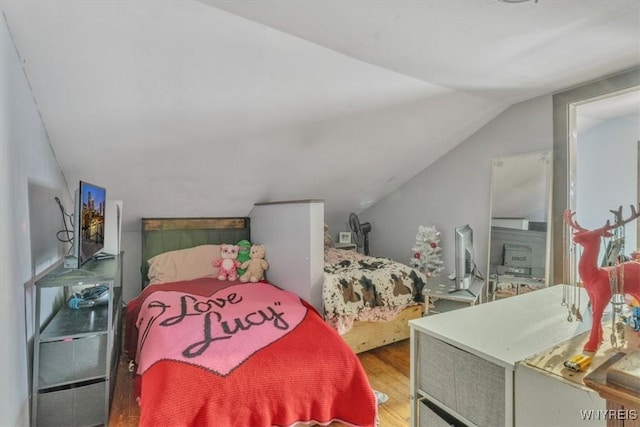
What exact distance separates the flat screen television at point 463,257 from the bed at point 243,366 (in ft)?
3.74

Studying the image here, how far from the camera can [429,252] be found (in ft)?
10.9

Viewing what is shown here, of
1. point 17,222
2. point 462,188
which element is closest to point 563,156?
point 462,188

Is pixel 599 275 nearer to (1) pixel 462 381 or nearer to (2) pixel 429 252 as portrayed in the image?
(1) pixel 462 381

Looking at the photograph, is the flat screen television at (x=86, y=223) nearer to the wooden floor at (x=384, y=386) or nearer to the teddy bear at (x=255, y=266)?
the wooden floor at (x=384, y=386)

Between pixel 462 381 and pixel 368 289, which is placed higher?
pixel 462 381

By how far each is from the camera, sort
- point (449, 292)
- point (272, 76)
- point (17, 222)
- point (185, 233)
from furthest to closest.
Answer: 1. point (185, 233)
2. point (449, 292)
3. point (272, 76)
4. point (17, 222)

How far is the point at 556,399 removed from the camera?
2.45ft

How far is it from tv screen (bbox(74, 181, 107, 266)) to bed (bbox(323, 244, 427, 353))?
1.58 metres

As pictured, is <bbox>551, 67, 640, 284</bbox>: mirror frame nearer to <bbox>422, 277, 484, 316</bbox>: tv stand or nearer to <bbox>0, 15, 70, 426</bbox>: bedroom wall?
<bbox>422, 277, 484, 316</bbox>: tv stand

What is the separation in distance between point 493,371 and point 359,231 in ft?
10.8

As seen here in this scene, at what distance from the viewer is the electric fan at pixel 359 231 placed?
4148mm

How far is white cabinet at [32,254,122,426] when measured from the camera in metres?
1.59

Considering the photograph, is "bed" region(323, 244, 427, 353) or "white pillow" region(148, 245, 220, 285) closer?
"bed" region(323, 244, 427, 353)

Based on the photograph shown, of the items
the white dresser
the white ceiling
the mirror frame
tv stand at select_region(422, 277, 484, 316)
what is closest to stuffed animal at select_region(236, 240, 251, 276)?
the white ceiling
